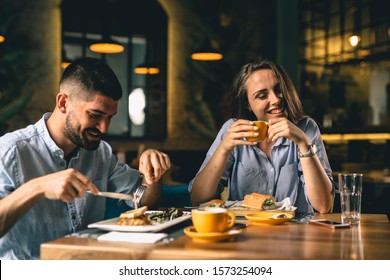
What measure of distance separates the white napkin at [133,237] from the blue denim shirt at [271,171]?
3.10 feet

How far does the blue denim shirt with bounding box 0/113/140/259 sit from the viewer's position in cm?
168

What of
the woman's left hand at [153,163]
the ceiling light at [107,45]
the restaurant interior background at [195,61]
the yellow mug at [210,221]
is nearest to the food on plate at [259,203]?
the woman's left hand at [153,163]

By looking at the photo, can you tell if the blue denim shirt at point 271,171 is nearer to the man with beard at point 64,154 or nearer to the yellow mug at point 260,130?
the yellow mug at point 260,130

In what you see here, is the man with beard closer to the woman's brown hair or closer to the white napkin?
the white napkin

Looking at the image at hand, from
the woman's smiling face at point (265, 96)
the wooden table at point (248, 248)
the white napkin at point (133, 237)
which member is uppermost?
the woman's smiling face at point (265, 96)

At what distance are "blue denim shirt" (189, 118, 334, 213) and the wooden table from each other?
87 centimetres

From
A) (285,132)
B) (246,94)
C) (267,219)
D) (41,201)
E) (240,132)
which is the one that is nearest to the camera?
(267,219)

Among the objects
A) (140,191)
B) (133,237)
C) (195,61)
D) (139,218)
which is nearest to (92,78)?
(140,191)

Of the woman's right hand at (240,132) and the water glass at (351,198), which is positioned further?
the woman's right hand at (240,132)

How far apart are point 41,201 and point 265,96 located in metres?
1.25

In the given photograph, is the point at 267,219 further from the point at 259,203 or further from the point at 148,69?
the point at 148,69

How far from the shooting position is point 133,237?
4.49 feet

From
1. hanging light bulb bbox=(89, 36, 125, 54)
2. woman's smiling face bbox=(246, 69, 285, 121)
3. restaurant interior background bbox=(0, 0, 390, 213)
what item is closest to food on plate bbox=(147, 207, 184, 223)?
woman's smiling face bbox=(246, 69, 285, 121)

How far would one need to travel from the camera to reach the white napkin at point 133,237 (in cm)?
133
